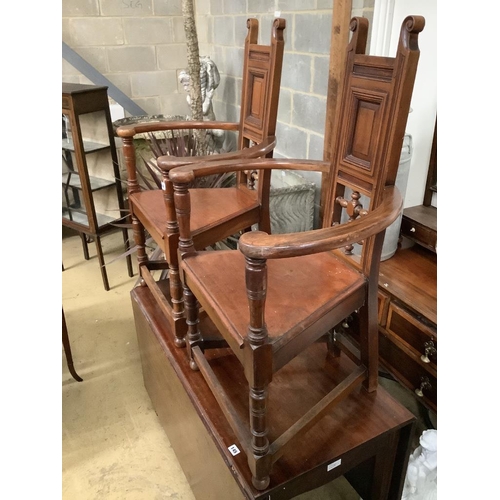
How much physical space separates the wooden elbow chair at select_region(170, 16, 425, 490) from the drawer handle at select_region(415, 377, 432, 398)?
0.26 meters

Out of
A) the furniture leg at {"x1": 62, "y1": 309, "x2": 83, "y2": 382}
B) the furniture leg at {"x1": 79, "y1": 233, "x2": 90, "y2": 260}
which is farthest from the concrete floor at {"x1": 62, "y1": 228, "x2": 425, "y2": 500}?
the furniture leg at {"x1": 79, "y1": 233, "x2": 90, "y2": 260}

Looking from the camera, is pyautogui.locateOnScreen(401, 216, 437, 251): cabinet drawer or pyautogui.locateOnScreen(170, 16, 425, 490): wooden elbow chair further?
pyautogui.locateOnScreen(401, 216, 437, 251): cabinet drawer

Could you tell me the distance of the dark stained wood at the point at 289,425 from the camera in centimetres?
108

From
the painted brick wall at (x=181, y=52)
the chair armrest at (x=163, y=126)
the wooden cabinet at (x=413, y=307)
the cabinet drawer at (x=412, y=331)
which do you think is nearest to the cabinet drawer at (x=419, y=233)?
the wooden cabinet at (x=413, y=307)

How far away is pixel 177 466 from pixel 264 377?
89 centimetres

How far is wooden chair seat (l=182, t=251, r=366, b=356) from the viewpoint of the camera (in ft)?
3.26

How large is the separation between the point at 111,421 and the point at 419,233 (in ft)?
4.56

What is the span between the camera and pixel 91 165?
8.95 feet

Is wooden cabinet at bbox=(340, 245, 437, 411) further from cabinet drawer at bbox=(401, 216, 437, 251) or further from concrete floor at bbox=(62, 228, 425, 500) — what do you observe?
concrete floor at bbox=(62, 228, 425, 500)

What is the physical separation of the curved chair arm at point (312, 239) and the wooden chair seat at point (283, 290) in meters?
0.21

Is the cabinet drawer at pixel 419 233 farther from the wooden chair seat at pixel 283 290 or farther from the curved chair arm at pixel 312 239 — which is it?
the curved chair arm at pixel 312 239

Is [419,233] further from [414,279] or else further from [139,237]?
[139,237]
